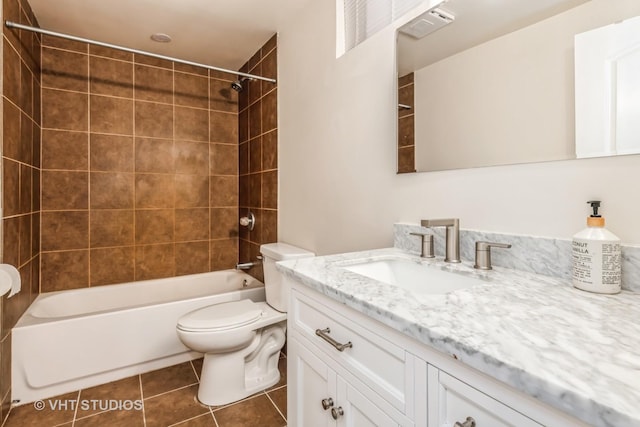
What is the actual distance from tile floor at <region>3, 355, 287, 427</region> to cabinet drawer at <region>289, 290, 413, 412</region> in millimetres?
964

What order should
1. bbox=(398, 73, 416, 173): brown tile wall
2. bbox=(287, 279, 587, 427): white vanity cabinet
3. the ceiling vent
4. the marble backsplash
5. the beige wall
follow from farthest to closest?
bbox=(398, 73, 416, 173): brown tile wall < the ceiling vent < the beige wall < the marble backsplash < bbox=(287, 279, 587, 427): white vanity cabinet

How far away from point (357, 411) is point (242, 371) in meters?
1.21

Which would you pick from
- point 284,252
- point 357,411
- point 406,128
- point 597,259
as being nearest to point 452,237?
point 597,259

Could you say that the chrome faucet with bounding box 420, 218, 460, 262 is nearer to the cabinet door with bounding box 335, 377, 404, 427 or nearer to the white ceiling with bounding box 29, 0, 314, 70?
the cabinet door with bounding box 335, 377, 404, 427

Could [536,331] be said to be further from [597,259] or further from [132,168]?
[132,168]

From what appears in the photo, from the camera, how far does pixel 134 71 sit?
2592mm

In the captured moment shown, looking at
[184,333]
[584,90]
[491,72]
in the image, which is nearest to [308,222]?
[184,333]

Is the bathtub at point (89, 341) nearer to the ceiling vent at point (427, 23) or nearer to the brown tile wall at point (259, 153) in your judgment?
the brown tile wall at point (259, 153)

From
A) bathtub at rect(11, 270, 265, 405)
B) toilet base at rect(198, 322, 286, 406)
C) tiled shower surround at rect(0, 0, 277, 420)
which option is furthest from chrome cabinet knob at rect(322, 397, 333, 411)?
tiled shower surround at rect(0, 0, 277, 420)

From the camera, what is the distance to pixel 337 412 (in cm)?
82

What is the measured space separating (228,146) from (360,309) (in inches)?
104

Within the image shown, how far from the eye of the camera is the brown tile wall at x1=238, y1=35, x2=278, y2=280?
240cm

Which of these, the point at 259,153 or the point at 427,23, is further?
the point at 259,153

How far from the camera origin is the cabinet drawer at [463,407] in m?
0.45
